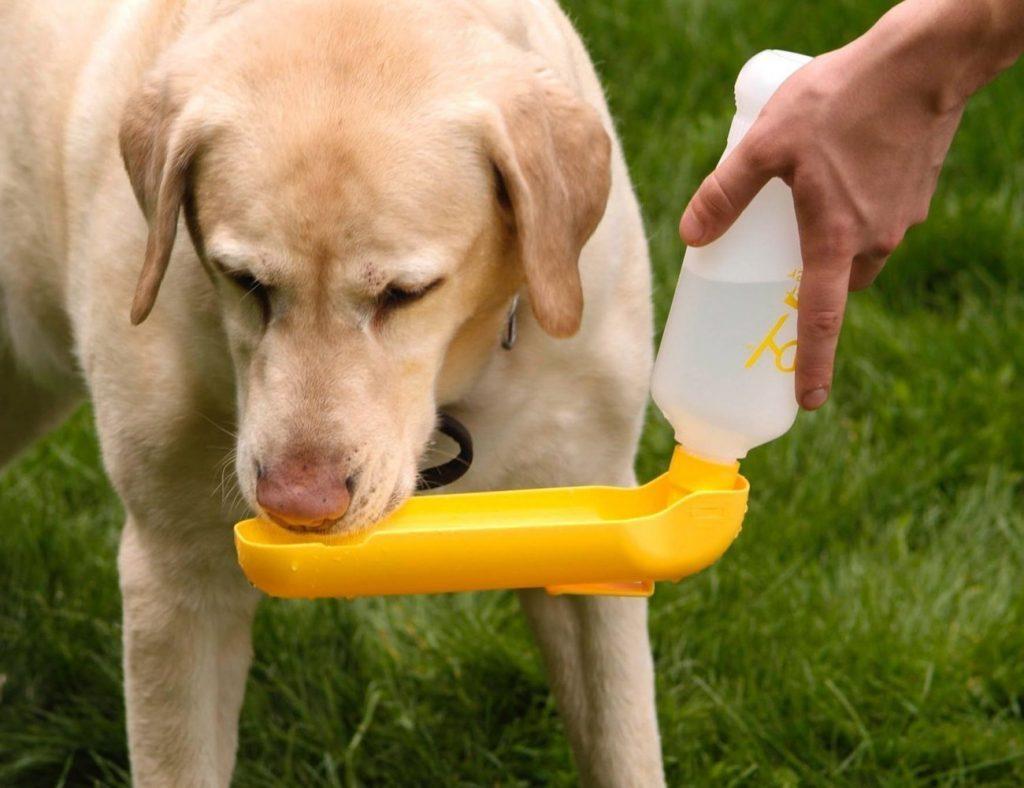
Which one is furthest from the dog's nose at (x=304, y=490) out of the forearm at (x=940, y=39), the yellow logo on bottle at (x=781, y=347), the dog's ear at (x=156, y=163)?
the forearm at (x=940, y=39)

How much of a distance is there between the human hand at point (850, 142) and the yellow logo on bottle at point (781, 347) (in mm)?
77

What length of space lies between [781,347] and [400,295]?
526mm

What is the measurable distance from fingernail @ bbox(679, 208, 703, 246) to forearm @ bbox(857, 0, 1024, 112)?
314mm

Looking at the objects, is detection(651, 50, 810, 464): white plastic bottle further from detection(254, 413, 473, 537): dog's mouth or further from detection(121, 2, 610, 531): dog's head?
detection(254, 413, 473, 537): dog's mouth

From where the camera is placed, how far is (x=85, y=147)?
3.00 m

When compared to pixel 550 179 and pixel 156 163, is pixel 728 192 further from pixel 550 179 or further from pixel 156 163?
pixel 156 163

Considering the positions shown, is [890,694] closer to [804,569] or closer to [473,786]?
[804,569]

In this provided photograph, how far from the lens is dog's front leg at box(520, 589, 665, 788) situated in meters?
3.23

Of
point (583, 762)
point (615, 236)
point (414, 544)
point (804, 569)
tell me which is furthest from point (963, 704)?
point (414, 544)

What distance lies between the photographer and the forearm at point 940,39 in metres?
2.34

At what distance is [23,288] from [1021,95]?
3.08 meters

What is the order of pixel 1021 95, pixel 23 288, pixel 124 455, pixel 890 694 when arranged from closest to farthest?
pixel 124 455 < pixel 23 288 < pixel 890 694 < pixel 1021 95

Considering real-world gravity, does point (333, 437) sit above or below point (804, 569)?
above

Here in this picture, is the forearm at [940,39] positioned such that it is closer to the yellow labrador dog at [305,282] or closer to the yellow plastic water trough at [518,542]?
the yellow labrador dog at [305,282]
